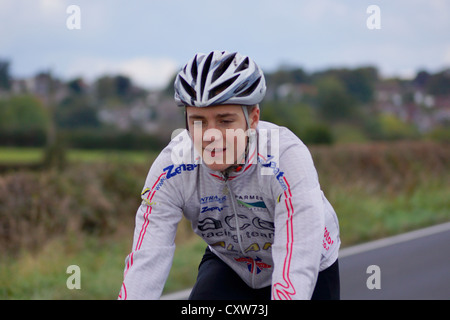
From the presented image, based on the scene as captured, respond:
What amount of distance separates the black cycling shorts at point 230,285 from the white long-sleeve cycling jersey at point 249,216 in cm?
4

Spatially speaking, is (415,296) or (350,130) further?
(350,130)

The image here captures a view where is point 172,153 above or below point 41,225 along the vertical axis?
above

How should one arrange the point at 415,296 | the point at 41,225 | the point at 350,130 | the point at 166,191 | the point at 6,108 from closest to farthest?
1. the point at 166,191
2. the point at 415,296
3. the point at 41,225
4. the point at 350,130
5. the point at 6,108

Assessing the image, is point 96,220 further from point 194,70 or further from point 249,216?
point 194,70

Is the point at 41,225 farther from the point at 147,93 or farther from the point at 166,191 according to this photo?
the point at 147,93

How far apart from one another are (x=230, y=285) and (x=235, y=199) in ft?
1.65

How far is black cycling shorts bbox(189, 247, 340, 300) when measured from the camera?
2979mm

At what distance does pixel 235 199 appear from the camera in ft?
9.55

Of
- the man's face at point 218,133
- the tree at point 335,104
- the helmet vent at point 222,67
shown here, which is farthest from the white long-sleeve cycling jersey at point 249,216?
the tree at point 335,104

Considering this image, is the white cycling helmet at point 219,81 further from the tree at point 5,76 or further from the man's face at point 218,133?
the tree at point 5,76

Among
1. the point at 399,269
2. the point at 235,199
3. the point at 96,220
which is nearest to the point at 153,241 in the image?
the point at 235,199
